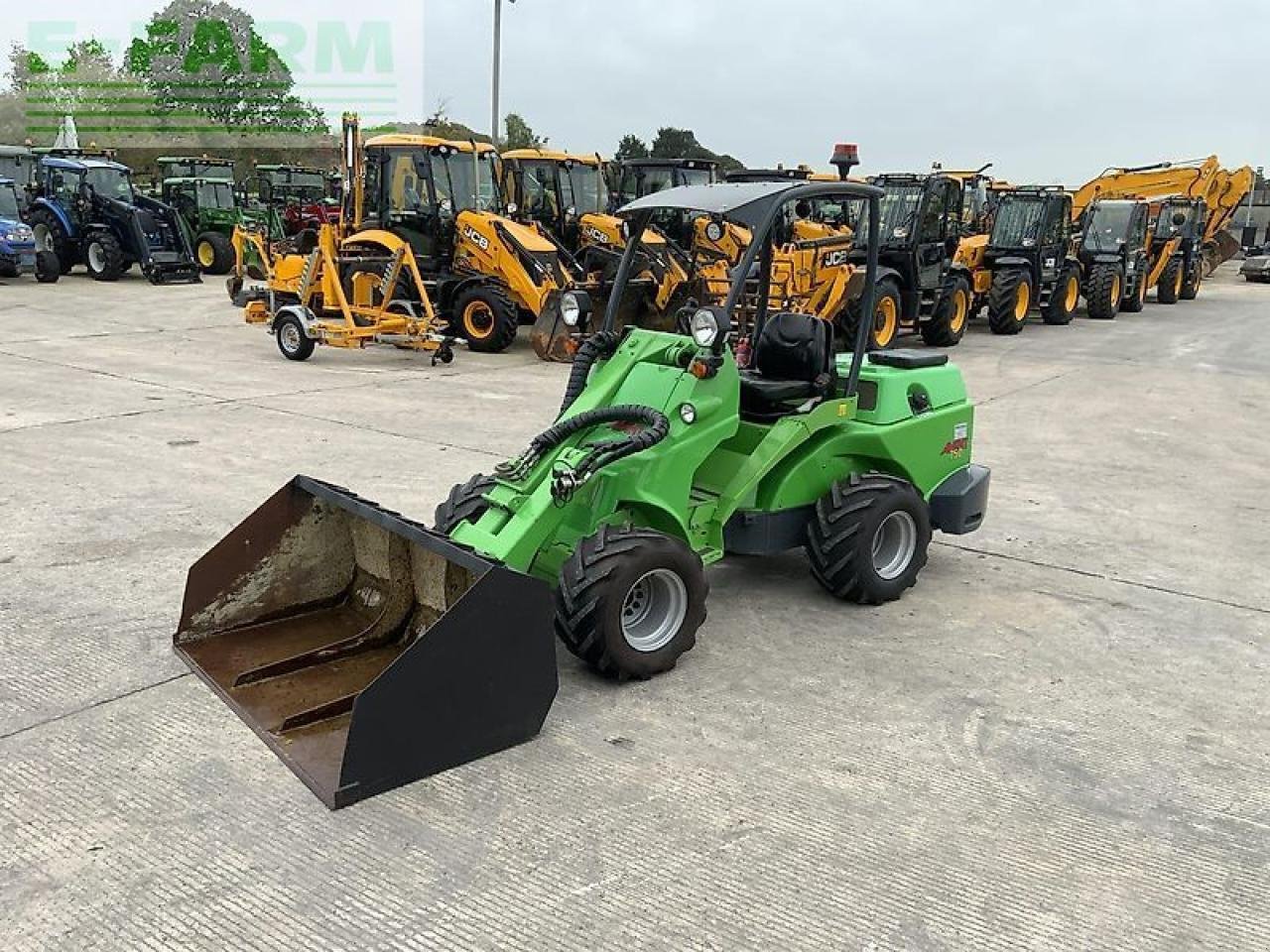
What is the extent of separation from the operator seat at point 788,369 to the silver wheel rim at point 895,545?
66 centimetres

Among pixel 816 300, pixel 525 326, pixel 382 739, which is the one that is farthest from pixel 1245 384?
pixel 382 739

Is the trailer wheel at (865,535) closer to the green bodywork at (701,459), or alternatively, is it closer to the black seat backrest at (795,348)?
the green bodywork at (701,459)

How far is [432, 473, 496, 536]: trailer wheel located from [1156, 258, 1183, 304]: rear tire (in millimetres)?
20345

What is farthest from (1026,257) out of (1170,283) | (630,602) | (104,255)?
(104,255)

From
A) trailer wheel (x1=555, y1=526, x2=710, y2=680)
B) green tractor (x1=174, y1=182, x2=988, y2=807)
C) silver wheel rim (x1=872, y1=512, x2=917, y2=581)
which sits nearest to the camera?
green tractor (x1=174, y1=182, x2=988, y2=807)

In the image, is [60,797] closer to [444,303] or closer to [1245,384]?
[444,303]

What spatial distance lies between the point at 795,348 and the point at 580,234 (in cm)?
1105

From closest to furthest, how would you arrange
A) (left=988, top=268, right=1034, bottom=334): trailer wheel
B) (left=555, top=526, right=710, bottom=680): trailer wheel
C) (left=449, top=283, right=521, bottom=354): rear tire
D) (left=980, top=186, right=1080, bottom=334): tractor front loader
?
(left=555, top=526, right=710, bottom=680): trailer wheel
(left=449, top=283, right=521, bottom=354): rear tire
(left=988, top=268, right=1034, bottom=334): trailer wheel
(left=980, top=186, right=1080, bottom=334): tractor front loader

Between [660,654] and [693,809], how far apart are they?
83 centimetres

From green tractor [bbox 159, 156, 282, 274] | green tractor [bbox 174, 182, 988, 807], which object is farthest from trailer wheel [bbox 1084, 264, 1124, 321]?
green tractor [bbox 159, 156, 282, 274]

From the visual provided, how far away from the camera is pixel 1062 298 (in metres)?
16.9

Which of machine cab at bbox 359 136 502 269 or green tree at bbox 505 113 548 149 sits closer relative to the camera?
machine cab at bbox 359 136 502 269

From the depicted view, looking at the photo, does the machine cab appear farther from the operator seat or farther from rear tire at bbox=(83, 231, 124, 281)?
rear tire at bbox=(83, 231, 124, 281)

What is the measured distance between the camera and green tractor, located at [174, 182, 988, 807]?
130 inches
